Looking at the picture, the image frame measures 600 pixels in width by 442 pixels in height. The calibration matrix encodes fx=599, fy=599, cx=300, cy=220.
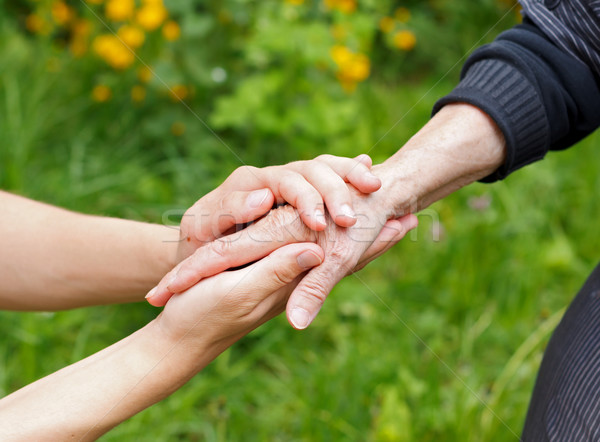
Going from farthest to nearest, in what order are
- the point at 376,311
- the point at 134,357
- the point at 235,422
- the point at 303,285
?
the point at 376,311 < the point at 235,422 < the point at 303,285 < the point at 134,357

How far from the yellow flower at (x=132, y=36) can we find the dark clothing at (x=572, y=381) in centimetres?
212

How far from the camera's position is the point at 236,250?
128 cm

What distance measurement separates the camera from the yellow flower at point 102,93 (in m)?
2.81

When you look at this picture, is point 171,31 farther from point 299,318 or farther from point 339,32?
point 299,318

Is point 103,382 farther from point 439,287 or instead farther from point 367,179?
point 439,287

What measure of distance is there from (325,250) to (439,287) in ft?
4.10

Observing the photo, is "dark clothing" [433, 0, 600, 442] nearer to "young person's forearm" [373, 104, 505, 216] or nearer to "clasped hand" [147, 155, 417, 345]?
"young person's forearm" [373, 104, 505, 216]

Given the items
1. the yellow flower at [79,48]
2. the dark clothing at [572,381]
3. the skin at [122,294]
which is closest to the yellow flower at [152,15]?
the yellow flower at [79,48]

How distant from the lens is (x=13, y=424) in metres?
1.00

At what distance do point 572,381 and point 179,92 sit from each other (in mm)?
1967

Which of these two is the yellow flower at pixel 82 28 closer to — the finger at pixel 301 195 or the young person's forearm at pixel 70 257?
the young person's forearm at pixel 70 257

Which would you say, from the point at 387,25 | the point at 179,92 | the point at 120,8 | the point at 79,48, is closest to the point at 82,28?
the point at 79,48

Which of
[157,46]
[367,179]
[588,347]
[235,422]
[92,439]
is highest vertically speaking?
[588,347]

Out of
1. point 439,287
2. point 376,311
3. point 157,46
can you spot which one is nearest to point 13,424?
point 376,311
